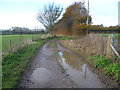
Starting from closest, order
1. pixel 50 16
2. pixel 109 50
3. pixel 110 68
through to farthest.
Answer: pixel 110 68
pixel 109 50
pixel 50 16

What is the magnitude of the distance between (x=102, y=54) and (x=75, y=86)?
4665mm

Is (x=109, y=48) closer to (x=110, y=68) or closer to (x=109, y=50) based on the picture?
(x=109, y=50)

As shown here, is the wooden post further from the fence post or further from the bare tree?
the bare tree

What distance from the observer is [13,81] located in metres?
5.18

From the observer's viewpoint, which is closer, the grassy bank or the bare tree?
the grassy bank

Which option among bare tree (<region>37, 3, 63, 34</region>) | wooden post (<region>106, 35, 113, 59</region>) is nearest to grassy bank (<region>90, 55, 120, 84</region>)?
wooden post (<region>106, 35, 113, 59</region>)

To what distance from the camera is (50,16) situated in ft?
140

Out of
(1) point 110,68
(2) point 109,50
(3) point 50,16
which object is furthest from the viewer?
(3) point 50,16

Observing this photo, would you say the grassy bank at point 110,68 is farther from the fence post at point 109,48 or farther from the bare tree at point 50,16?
the bare tree at point 50,16

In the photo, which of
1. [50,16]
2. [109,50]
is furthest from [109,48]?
[50,16]

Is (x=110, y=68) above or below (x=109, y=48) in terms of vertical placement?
below

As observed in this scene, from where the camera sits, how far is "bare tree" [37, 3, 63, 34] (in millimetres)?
42700

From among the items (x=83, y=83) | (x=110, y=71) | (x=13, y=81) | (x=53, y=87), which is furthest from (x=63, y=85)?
(x=110, y=71)

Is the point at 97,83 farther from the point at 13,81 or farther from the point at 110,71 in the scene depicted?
the point at 13,81
